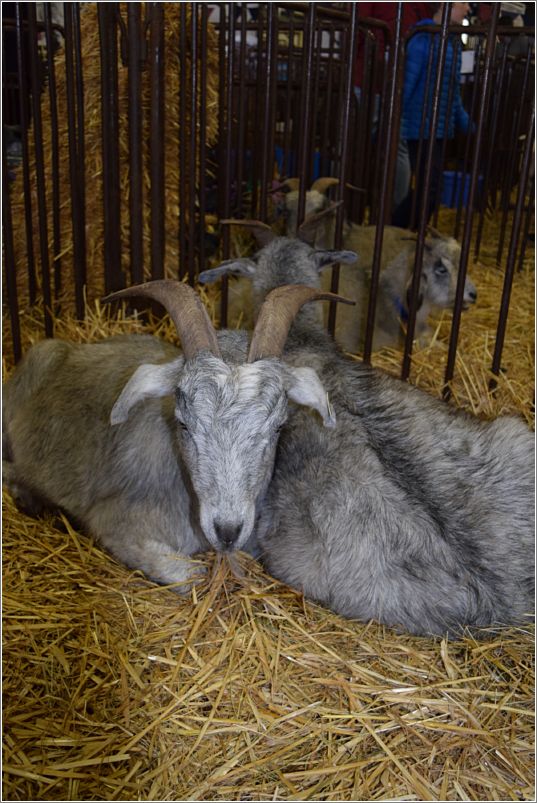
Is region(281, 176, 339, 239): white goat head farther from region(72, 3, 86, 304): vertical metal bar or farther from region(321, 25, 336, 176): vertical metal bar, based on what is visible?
region(72, 3, 86, 304): vertical metal bar

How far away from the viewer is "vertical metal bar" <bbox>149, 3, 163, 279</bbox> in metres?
4.49

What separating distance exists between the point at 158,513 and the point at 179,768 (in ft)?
3.82

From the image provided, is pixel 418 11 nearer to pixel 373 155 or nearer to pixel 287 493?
pixel 373 155

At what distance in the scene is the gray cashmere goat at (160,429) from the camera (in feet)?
8.21

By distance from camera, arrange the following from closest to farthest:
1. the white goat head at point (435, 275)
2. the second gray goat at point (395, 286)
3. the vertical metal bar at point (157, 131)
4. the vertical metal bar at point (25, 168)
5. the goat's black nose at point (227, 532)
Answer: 1. the goat's black nose at point (227, 532)
2. the vertical metal bar at point (157, 131)
3. the vertical metal bar at point (25, 168)
4. the second gray goat at point (395, 286)
5. the white goat head at point (435, 275)

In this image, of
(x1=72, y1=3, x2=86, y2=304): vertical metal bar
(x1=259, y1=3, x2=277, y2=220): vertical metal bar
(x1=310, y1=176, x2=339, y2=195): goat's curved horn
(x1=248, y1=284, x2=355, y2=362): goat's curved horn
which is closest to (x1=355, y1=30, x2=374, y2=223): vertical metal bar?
(x1=310, y1=176, x2=339, y2=195): goat's curved horn

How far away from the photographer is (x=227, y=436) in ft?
8.16

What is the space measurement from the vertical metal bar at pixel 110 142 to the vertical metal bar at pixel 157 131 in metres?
0.25

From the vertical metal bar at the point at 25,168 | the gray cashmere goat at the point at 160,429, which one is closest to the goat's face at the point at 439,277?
the gray cashmere goat at the point at 160,429

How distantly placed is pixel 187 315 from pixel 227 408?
1.54 feet

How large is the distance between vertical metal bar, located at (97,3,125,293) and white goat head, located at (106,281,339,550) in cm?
237

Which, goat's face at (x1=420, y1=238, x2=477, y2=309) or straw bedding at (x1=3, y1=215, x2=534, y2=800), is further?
goat's face at (x1=420, y1=238, x2=477, y2=309)

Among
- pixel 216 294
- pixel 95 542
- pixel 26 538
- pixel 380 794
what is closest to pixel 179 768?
pixel 380 794

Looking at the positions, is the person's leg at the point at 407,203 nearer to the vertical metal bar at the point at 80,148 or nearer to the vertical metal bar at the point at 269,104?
the vertical metal bar at the point at 269,104
